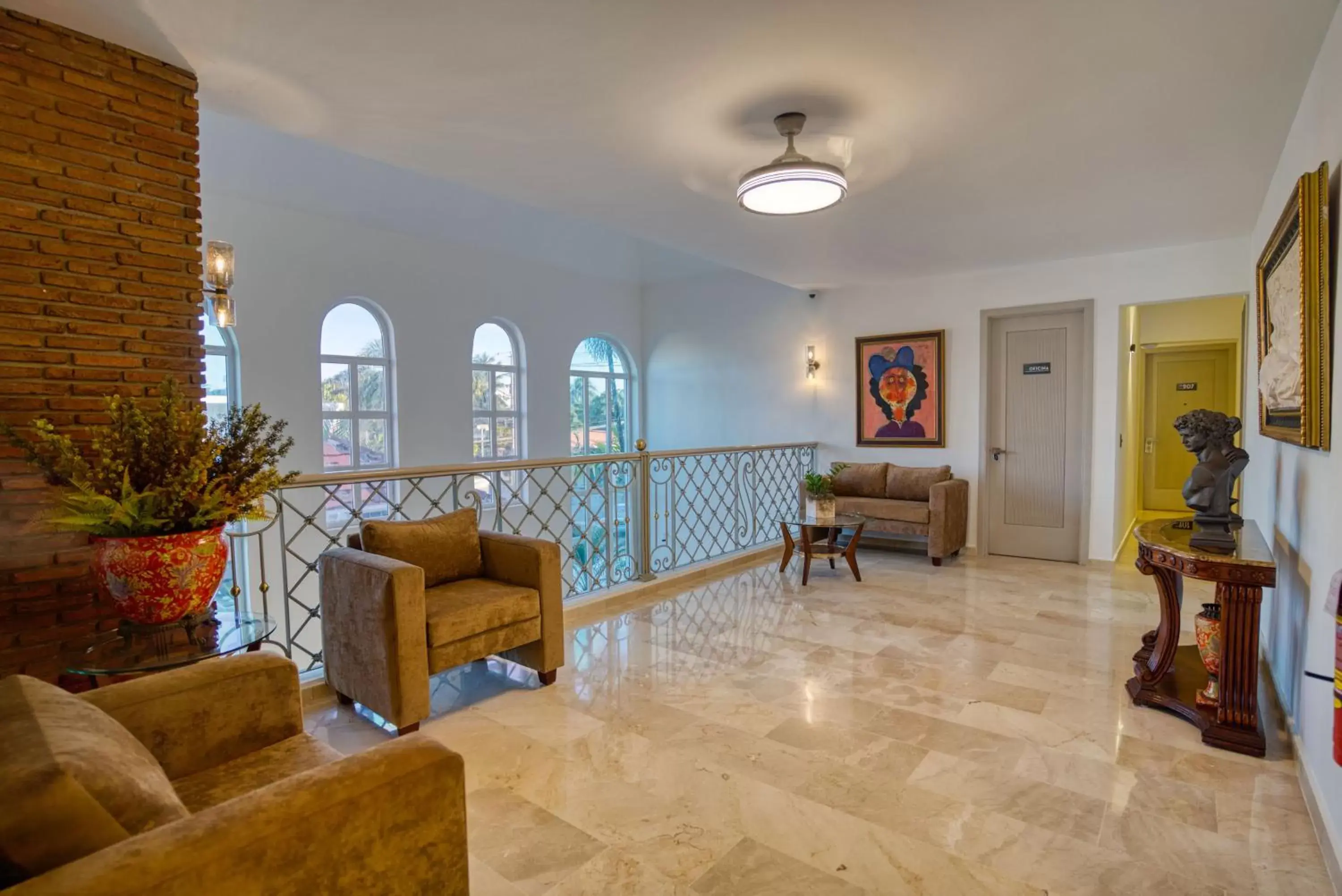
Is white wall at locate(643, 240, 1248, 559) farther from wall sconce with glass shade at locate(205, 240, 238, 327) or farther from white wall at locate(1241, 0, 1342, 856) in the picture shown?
wall sconce with glass shade at locate(205, 240, 238, 327)

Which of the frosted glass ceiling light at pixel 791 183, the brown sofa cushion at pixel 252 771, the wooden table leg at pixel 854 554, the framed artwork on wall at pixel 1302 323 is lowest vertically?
the wooden table leg at pixel 854 554

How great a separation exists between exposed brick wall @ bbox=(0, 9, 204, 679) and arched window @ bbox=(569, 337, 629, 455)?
18.0ft

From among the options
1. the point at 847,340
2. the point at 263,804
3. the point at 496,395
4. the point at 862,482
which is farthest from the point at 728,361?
the point at 263,804

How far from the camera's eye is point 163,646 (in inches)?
76.1

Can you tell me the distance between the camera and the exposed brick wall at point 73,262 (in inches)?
84.3

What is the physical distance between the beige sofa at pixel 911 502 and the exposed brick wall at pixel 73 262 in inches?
181

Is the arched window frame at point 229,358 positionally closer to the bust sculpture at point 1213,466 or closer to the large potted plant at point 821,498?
the large potted plant at point 821,498

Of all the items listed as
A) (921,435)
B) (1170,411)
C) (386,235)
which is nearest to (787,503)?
(921,435)

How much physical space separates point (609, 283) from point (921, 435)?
4.16 meters

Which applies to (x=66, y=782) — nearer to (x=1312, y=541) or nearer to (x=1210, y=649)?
(x=1312, y=541)

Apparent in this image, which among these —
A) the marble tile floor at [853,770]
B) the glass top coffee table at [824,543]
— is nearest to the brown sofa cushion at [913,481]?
the glass top coffee table at [824,543]

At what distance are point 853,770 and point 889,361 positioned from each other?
471 cm

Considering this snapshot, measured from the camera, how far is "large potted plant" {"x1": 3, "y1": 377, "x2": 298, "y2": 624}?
1883mm

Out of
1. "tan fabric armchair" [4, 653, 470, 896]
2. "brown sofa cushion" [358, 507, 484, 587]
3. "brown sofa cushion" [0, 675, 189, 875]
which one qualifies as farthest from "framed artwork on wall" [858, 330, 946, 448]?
"brown sofa cushion" [0, 675, 189, 875]
